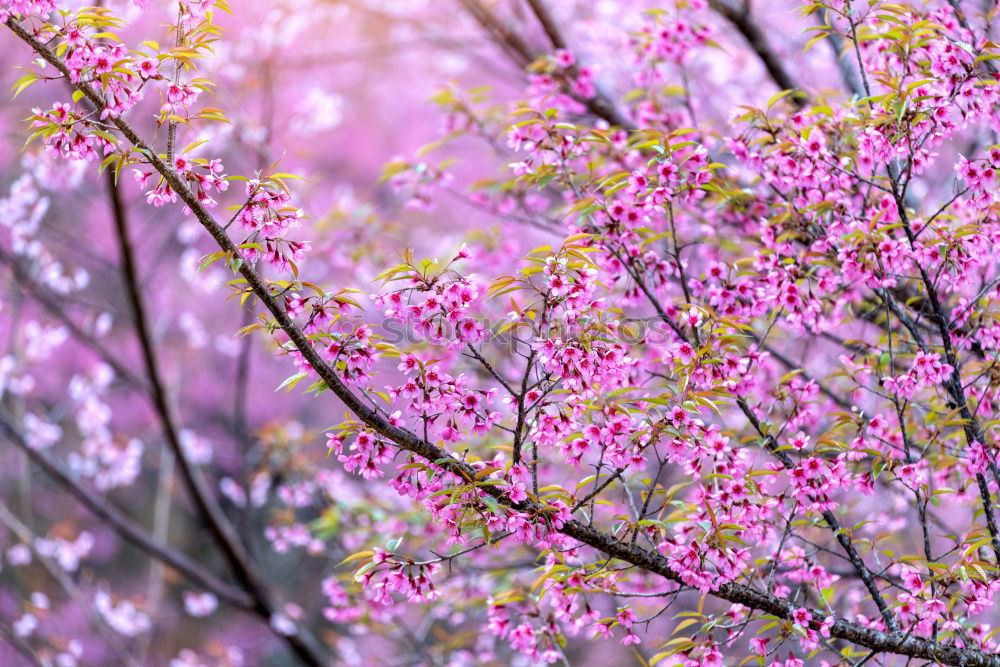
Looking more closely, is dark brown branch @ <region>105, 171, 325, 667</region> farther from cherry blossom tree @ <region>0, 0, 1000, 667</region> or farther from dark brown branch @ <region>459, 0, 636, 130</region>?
dark brown branch @ <region>459, 0, 636, 130</region>

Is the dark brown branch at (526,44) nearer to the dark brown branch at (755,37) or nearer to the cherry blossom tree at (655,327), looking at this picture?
the cherry blossom tree at (655,327)

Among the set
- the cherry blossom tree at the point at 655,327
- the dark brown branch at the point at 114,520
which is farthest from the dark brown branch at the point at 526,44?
the dark brown branch at the point at 114,520

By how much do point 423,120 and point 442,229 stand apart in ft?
Result: 6.09

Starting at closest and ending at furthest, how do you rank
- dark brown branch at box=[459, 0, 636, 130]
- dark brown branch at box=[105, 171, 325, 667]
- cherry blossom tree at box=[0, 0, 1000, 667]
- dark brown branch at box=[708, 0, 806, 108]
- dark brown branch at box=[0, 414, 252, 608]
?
cherry blossom tree at box=[0, 0, 1000, 667] < dark brown branch at box=[459, 0, 636, 130] < dark brown branch at box=[708, 0, 806, 108] < dark brown branch at box=[105, 171, 325, 667] < dark brown branch at box=[0, 414, 252, 608]

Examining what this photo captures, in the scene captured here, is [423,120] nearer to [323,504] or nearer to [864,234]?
[323,504]

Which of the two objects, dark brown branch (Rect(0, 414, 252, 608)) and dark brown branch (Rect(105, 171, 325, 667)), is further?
dark brown branch (Rect(0, 414, 252, 608))

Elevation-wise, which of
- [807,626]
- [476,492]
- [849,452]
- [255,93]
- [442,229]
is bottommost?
[807,626]

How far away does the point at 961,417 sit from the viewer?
2.46 metres

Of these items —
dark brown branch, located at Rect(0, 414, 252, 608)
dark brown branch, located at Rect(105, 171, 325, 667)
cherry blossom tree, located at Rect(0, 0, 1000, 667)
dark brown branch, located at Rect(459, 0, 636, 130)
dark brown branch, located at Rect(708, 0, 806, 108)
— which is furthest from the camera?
dark brown branch, located at Rect(0, 414, 252, 608)

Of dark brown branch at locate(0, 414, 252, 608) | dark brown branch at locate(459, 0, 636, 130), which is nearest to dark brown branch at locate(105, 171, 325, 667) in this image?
dark brown branch at locate(0, 414, 252, 608)

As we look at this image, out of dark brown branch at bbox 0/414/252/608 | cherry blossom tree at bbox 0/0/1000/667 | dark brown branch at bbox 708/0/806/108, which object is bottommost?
cherry blossom tree at bbox 0/0/1000/667

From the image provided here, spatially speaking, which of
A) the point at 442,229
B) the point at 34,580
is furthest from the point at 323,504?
the point at 442,229

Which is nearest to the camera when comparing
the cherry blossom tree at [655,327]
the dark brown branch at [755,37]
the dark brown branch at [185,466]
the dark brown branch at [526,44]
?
the cherry blossom tree at [655,327]

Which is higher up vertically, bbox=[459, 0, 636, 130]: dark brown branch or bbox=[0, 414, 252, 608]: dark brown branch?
bbox=[459, 0, 636, 130]: dark brown branch
